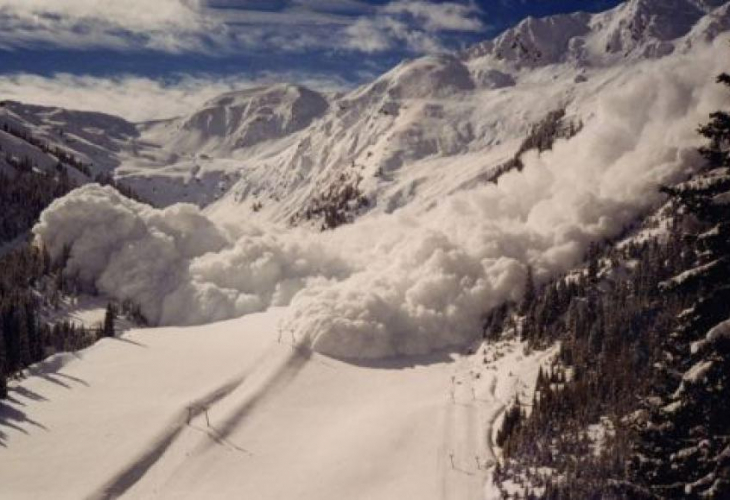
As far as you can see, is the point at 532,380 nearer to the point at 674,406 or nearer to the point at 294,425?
the point at 294,425

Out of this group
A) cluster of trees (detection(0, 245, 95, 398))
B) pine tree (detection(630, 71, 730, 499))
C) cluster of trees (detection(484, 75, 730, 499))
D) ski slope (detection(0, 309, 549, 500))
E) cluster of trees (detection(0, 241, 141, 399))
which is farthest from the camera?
cluster of trees (detection(0, 241, 141, 399))

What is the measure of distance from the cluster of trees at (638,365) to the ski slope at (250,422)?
8.90 m

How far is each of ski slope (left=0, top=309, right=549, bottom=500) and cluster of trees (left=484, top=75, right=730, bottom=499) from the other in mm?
8899

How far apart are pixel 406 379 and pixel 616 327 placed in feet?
144

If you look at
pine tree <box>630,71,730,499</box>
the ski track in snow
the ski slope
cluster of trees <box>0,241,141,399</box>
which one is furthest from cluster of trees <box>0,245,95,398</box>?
pine tree <box>630,71,730,499</box>

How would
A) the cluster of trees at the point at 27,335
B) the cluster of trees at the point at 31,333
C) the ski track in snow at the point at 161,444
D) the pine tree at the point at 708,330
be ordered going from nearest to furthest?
the pine tree at the point at 708,330
the ski track in snow at the point at 161,444
the cluster of trees at the point at 27,335
the cluster of trees at the point at 31,333

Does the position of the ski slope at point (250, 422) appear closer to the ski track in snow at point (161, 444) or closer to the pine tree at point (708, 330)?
the ski track in snow at point (161, 444)

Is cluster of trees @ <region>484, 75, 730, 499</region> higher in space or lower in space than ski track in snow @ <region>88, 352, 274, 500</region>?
higher

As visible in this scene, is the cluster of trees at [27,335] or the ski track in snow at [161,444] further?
the cluster of trees at [27,335]

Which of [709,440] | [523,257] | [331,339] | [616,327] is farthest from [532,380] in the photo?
[709,440]

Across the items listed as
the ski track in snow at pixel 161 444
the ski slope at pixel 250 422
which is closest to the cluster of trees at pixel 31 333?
the ski slope at pixel 250 422

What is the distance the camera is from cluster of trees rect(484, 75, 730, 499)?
28.8 meters

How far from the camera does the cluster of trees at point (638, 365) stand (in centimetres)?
2878

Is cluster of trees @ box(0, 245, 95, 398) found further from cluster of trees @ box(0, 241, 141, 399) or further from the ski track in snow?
the ski track in snow
